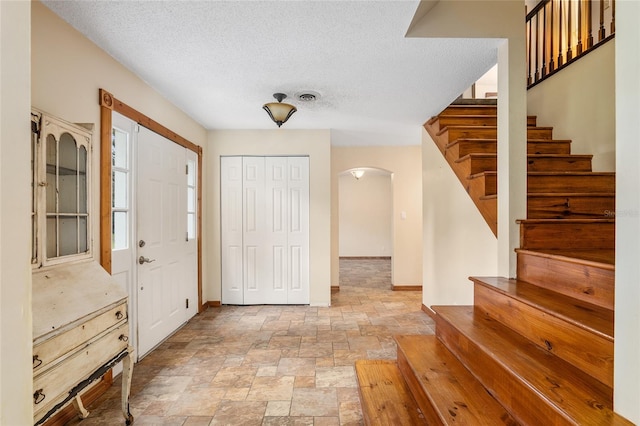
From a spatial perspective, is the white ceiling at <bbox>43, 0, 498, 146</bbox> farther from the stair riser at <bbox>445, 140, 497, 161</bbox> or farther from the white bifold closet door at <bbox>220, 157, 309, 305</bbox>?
the white bifold closet door at <bbox>220, 157, 309, 305</bbox>

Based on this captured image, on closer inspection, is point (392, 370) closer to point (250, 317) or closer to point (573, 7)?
point (250, 317)

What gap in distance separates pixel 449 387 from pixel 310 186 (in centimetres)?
325

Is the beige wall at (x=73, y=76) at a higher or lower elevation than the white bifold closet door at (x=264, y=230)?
higher

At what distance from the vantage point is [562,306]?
1.45m

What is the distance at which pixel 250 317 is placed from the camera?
3971 mm

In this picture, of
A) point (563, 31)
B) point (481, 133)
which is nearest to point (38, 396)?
point (481, 133)

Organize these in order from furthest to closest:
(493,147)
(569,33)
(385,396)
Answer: (569,33), (493,147), (385,396)

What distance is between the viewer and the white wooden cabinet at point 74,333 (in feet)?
4.49

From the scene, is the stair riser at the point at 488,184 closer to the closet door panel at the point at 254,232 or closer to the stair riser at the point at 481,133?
A: the stair riser at the point at 481,133

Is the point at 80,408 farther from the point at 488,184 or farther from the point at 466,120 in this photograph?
the point at 466,120

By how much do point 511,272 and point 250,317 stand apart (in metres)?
2.96

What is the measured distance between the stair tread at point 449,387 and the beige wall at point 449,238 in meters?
1.22

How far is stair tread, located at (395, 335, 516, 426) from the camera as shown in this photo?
1263 millimetres

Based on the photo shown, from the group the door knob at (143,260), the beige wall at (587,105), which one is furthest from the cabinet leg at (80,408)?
the beige wall at (587,105)
